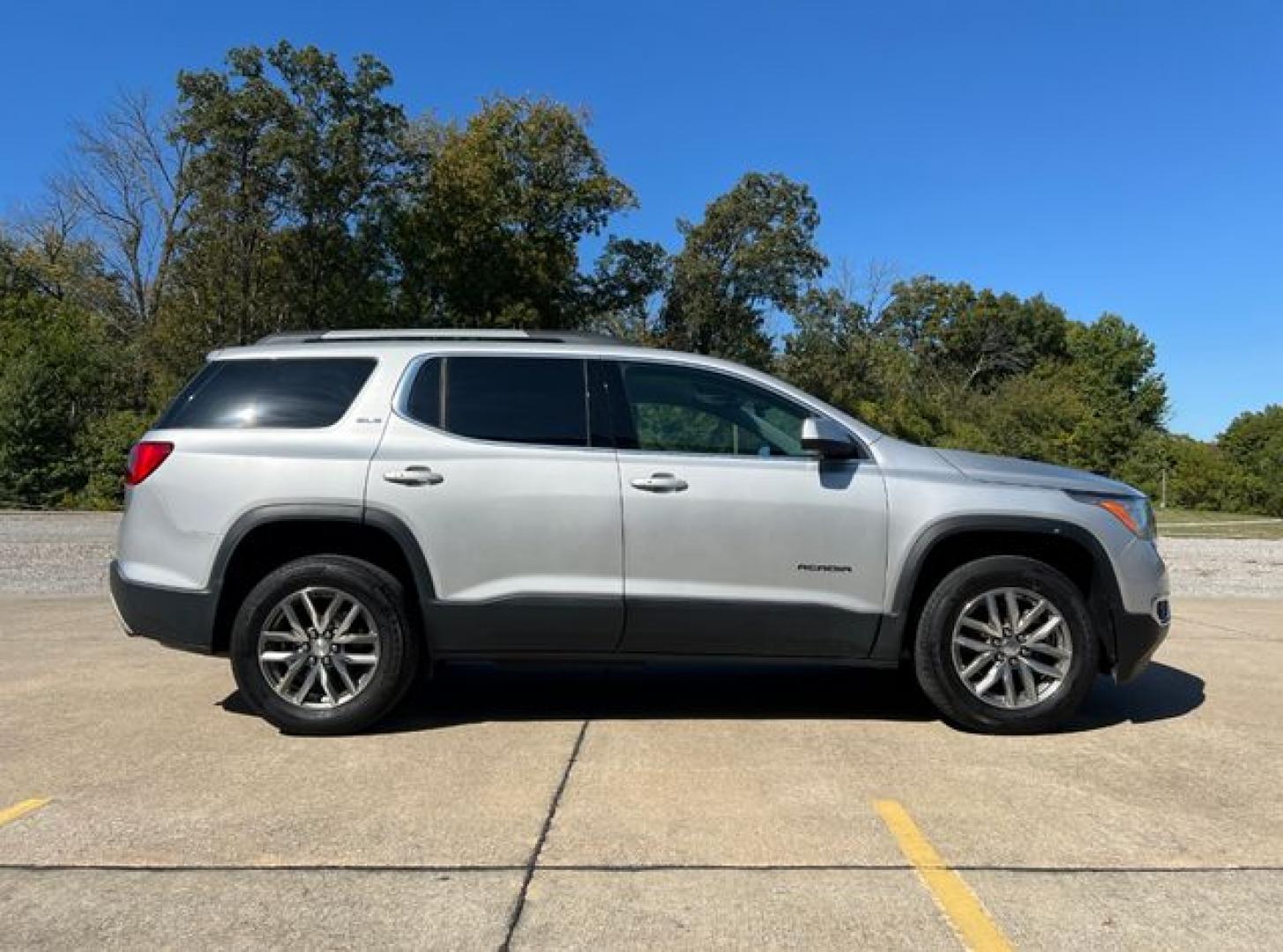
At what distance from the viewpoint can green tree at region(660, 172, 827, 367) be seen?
45938mm

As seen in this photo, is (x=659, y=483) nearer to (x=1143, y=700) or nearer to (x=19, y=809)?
(x=19, y=809)

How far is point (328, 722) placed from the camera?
16.5 feet

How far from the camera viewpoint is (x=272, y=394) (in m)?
5.28

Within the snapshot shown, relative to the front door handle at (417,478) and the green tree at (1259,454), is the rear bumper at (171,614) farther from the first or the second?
the green tree at (1259,454)

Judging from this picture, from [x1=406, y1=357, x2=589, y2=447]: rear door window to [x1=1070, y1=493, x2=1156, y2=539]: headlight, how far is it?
2564 mm

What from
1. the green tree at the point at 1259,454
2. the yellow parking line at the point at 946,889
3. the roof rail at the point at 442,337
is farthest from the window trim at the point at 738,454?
the green tree at the point at 1259,454

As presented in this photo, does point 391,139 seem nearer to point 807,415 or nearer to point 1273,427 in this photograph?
point 807,415

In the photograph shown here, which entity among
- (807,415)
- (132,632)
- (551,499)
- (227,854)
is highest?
(807,415)

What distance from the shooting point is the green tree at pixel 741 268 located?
4594 centimetres

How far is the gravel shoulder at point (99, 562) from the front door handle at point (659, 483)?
7.69 m

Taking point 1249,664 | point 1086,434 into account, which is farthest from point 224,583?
point 1086,434

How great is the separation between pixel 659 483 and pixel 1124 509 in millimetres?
2386

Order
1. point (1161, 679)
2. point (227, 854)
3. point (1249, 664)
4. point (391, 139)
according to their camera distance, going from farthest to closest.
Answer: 1. point (391, 139)
2. point (1249, 664)
3. point (1161, 679)
4. point (227, 854)

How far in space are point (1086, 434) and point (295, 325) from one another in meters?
37.4
